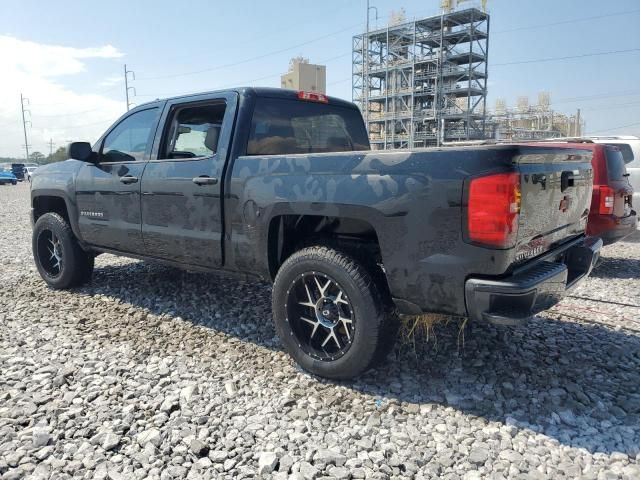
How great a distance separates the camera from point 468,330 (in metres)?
4.10

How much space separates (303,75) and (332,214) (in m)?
69.0

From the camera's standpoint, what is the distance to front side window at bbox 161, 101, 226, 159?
3.96 meters

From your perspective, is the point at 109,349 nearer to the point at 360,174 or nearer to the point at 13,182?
the point at 360,174

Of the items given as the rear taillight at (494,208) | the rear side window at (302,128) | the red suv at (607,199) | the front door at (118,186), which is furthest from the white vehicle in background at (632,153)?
the front door at (118,186)

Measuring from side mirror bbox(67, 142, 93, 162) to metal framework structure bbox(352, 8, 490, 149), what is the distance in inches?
2418

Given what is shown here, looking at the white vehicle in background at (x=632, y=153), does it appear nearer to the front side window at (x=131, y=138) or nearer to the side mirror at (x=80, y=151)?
the front side window at (x=131, y=138)

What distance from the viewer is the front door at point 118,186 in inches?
178

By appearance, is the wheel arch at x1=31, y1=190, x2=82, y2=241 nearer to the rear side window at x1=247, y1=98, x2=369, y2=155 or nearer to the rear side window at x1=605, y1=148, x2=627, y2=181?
the rear side window at x1=247, y1=98, x2=369, y2=155

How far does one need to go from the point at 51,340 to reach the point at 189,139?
199 cm

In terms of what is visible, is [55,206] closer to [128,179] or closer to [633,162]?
[128,179]

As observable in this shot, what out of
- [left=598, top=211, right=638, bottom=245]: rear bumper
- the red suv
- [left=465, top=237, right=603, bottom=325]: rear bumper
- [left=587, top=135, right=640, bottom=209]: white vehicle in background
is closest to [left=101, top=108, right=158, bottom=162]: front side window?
[left=465, top=237, right=603, bottom=325]: rear bumper

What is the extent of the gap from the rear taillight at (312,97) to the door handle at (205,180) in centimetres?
112

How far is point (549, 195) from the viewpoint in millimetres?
2941

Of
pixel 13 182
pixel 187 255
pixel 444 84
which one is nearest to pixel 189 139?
pixel 187 255
